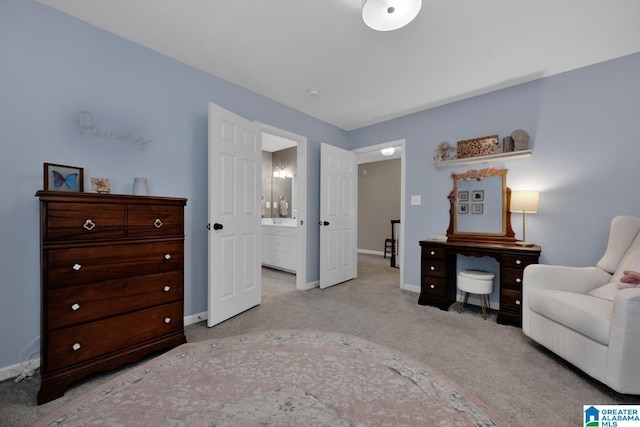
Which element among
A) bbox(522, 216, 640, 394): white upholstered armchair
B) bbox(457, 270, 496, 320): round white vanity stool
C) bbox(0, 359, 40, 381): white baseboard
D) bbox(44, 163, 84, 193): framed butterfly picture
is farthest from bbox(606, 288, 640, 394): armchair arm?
bbox(0, 359, 40, 381): white baseboard

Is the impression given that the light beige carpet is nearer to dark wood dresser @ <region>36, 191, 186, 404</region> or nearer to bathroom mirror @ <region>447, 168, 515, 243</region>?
dark wood dresser @ <region>36, 191, 186, 404</region>

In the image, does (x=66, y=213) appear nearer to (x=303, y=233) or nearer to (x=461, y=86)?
(x=303, y=233)

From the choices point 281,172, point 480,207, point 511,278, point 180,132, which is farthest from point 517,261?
point 281,172

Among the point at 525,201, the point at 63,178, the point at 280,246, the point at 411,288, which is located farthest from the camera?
the point at 280,246

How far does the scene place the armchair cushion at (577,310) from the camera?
1.57m

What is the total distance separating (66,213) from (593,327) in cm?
331

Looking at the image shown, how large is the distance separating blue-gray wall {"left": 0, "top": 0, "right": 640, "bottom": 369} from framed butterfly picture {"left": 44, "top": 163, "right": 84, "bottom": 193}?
0.10m

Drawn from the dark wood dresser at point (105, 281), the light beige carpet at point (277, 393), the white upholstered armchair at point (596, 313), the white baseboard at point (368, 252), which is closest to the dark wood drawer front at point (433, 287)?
the white upholstered armchair at point (596, 313)

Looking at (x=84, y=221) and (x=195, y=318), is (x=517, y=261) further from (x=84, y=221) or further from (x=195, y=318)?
(x=84, y=221)

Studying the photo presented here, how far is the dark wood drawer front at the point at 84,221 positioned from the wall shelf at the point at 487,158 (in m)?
3.48

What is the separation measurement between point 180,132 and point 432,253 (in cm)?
308

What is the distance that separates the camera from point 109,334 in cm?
167

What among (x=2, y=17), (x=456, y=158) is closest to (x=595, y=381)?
(x=456, y=158)

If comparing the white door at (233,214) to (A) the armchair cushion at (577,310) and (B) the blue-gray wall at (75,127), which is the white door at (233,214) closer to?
(B) the blue-gray wall at (75,127)
